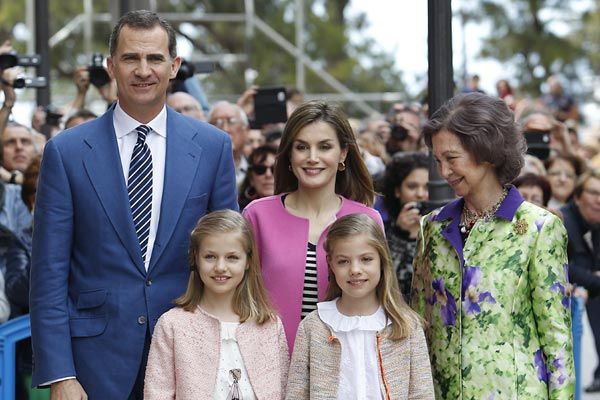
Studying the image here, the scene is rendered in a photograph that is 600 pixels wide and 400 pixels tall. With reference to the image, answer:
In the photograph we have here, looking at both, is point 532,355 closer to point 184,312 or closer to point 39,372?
point 184,312

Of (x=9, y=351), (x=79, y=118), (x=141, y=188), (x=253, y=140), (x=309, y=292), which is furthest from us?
(x=253, y=140)

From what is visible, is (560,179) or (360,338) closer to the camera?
(360,338)

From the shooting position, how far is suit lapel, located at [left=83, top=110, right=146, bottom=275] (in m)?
4.16

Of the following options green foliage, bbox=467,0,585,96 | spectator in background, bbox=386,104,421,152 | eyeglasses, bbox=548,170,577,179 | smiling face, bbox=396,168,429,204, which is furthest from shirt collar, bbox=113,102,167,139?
green foliage, bbox=467,0,585,96

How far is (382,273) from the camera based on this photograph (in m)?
4.23

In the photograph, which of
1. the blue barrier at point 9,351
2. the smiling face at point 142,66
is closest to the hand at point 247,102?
the blue barrier at point 9,351

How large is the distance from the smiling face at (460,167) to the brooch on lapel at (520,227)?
0.18 meters

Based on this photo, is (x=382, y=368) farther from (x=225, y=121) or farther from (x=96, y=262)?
(x=225, y=121)

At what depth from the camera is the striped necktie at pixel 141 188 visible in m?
4.21

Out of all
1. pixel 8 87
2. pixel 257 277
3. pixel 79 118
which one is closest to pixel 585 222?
pixel 79 118

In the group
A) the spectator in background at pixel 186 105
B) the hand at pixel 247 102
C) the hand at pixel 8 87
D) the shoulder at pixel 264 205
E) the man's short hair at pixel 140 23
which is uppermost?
the hand at pixel 247 102

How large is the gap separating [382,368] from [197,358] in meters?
0.66

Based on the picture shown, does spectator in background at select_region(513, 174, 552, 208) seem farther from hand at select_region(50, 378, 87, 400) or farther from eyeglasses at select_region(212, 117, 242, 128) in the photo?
hand at select_region(50, 378, 87, 400)

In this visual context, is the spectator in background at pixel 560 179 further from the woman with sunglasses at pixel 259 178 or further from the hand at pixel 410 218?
the hand at pixel 410 218
